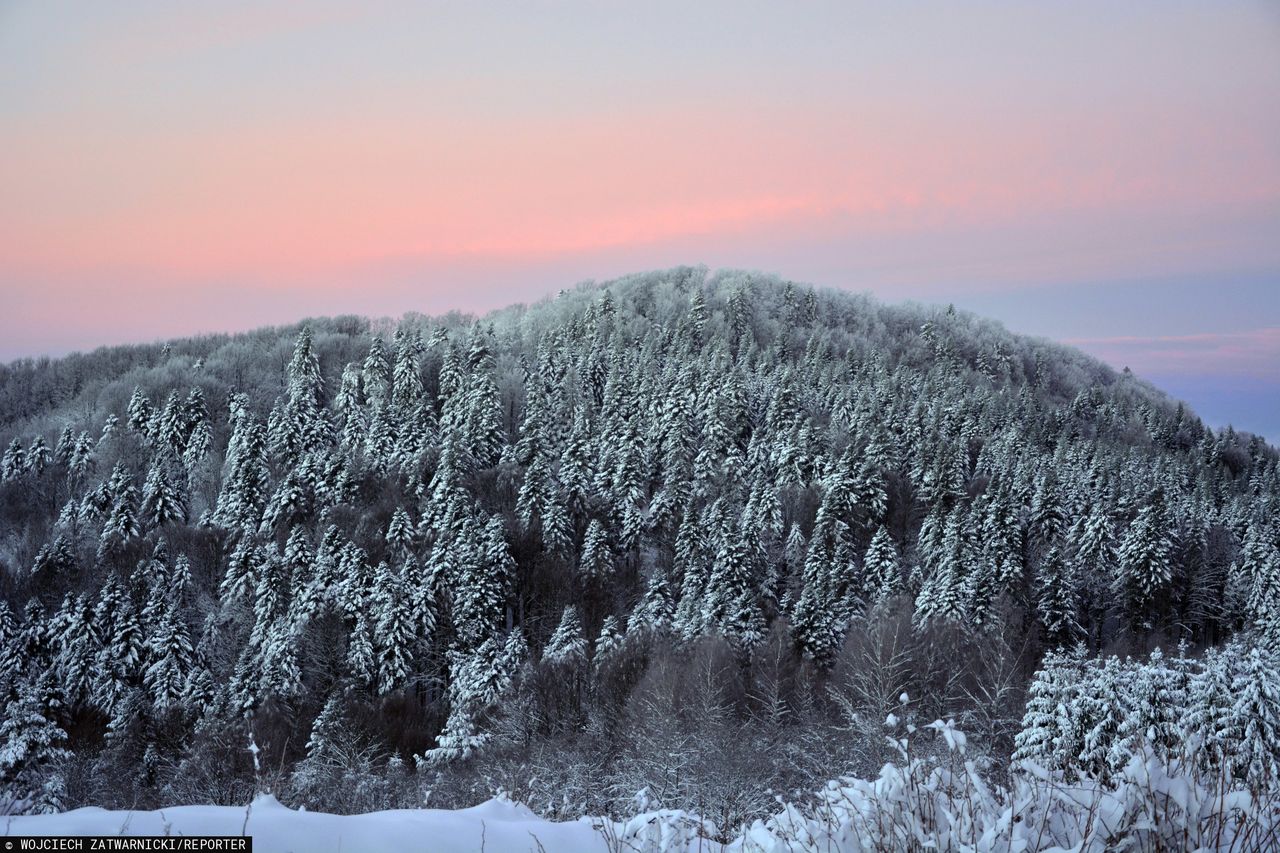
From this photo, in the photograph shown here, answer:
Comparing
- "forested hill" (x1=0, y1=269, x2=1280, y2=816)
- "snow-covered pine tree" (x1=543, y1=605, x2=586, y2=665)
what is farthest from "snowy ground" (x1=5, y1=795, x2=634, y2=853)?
"snow-covered pine tree" (x1=543, y1=605, x2=586, y2=665)

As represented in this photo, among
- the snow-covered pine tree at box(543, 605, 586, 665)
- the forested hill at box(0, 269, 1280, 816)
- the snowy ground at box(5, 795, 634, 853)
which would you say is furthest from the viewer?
the snow-covered pine tree at box(543, 605, 586, 665)

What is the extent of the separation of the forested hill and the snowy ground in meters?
9.99

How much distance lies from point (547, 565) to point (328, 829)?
53.2m

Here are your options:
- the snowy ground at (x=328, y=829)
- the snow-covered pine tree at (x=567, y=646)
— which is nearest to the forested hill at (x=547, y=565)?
the snow-covered pine tree at (x=567, y=646)

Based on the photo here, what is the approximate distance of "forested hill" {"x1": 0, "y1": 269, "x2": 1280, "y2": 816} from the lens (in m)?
34.0

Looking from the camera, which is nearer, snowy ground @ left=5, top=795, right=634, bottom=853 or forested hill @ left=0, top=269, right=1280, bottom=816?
snowy ground @ left=5, top=795, right=634, bottom=853

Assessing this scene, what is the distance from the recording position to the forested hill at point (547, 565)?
34.0 m

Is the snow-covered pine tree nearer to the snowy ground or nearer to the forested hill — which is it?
the forested hill

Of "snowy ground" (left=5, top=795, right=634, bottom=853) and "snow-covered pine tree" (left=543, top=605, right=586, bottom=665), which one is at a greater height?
"snowy ground" (left=5, top=795, right=634, bottom=853)

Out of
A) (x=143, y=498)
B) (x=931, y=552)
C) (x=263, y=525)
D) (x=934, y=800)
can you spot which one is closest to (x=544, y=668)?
(x=931, y=552)

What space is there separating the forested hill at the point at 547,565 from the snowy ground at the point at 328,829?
32.8 ft

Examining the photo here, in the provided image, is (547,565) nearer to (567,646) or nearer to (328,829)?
(567,646)

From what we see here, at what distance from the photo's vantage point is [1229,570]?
185ft

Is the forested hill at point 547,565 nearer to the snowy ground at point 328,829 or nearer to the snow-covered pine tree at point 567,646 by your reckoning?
the snow-covered pine tree at point 567,646
